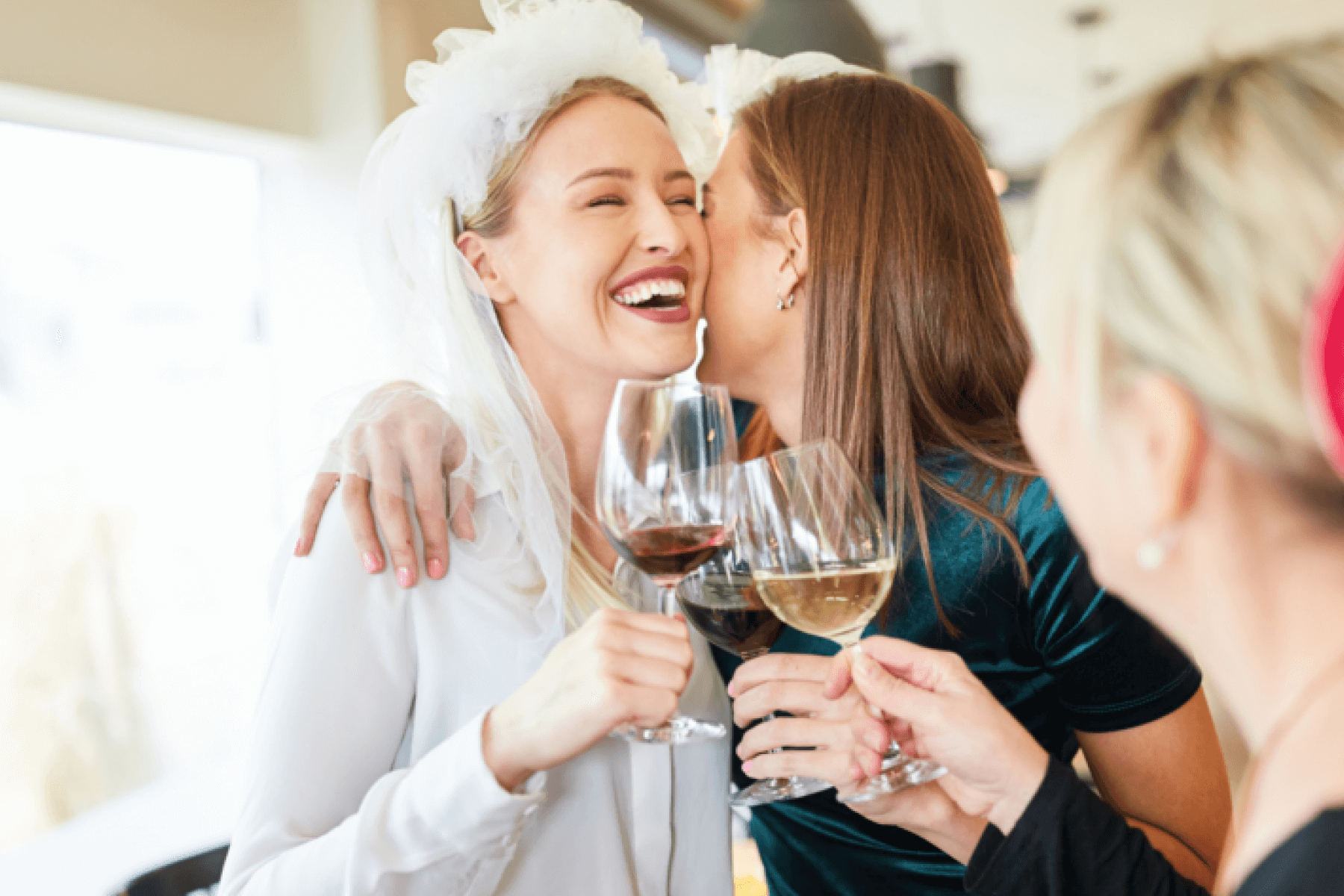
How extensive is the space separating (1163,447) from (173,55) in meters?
3.47

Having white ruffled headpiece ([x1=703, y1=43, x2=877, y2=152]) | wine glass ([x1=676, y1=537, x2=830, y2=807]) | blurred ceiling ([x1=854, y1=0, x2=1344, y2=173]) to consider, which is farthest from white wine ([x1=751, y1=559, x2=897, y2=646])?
blurred ceiling ([x1=854, y1=0, x2=1344, y2=173])

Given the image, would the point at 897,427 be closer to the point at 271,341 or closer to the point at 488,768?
the point at 488,768

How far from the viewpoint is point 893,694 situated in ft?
3.56

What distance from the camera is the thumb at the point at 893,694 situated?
1077 millimetres

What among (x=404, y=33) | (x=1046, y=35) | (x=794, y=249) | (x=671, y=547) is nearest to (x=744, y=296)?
(x=794, y=249)

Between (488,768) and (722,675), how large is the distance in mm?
599

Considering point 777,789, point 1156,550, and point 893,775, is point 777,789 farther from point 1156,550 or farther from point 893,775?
point 1156,550

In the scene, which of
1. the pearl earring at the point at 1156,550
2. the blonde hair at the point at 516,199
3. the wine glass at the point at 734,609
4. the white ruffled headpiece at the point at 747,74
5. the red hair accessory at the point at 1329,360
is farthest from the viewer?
the white ruffled headpiece at the point at 747,74

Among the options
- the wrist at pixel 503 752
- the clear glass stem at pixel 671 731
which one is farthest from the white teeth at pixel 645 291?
the wrist at pixel 503 752

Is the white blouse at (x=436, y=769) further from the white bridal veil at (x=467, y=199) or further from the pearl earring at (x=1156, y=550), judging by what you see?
the pearl earring at (x=1156, y=550)

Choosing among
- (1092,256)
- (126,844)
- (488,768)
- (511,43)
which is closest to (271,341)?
(126,844)

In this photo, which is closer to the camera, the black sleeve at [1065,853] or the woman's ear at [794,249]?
the black sleeve at [1065,853]

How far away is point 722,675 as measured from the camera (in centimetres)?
161

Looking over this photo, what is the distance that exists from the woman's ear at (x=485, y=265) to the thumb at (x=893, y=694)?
853mm
